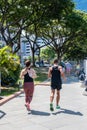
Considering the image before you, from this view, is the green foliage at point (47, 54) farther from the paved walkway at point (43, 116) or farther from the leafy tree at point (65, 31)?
the paved walkway at point (43, 116)

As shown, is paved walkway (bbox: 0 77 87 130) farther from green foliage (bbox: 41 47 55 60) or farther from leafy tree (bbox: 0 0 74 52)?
green foliage (bbox: 41 47 55 60)

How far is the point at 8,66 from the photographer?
18344mm

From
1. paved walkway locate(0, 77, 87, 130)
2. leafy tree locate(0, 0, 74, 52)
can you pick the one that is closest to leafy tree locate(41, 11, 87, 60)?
leafy tree locate(0, 0, 74, 52)

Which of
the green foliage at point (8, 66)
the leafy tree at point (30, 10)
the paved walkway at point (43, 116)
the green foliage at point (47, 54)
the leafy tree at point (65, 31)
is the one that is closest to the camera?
the paved walkway at point (43, 116)

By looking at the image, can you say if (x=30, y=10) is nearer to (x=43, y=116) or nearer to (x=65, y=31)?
(x=65, y=31)

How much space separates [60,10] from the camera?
36219mm

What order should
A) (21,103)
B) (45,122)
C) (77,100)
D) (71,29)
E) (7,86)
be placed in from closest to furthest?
(45,122)
(21,103)
(77,100)
(7,86)
(71,29)

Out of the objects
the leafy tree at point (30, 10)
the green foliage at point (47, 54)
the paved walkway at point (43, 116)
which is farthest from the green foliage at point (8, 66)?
the green foliage at point (47, 54)

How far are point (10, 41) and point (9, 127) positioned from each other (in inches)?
1140

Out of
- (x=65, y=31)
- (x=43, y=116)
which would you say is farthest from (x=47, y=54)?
(x=43, y=116)

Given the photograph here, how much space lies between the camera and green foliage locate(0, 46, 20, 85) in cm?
1778

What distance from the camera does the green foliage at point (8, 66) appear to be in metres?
17.8

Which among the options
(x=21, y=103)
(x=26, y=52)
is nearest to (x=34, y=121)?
(x=21, y=103)

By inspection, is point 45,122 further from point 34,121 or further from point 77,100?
point 77,100
